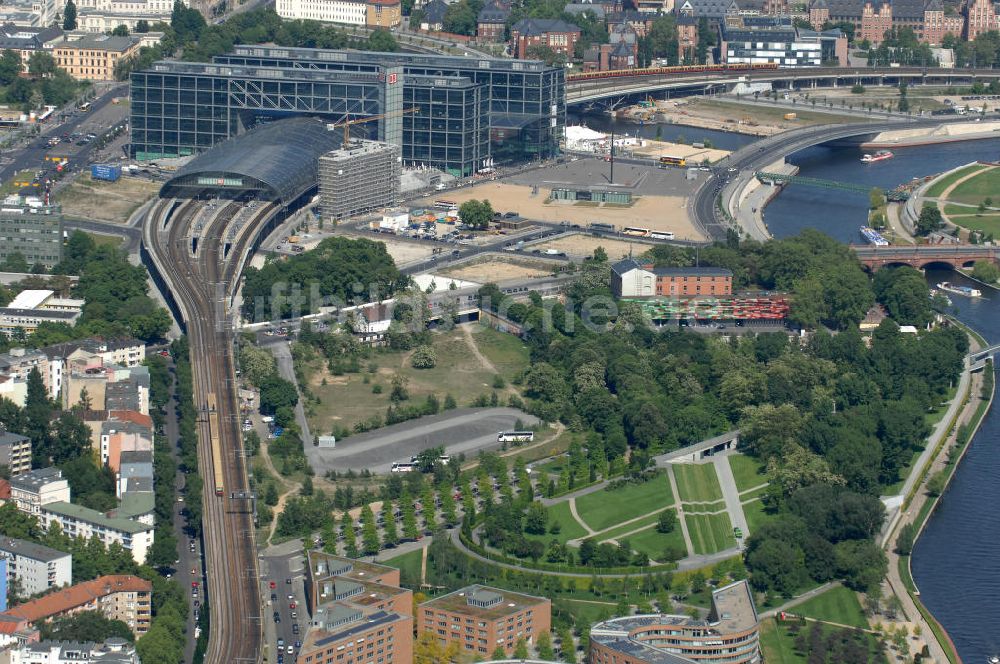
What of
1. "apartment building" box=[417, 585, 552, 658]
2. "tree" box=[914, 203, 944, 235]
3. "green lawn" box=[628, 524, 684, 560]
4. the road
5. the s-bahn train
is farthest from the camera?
the s-bahn train

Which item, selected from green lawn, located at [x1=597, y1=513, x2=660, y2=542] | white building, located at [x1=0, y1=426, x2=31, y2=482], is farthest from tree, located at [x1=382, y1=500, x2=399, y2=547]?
white building, located at [x1=0, y1=426, x2=31, y2=482]

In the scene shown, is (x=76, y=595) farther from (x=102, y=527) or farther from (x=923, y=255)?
(x=923, y=255)

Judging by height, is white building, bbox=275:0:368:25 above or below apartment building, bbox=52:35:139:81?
above

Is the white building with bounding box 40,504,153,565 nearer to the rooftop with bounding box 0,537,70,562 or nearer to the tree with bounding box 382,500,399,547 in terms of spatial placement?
the rooftop with bounding box 0,537,70,562

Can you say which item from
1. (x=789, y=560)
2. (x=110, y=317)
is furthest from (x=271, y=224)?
(x=789, y=560)

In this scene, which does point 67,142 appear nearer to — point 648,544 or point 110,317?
point 110,317
